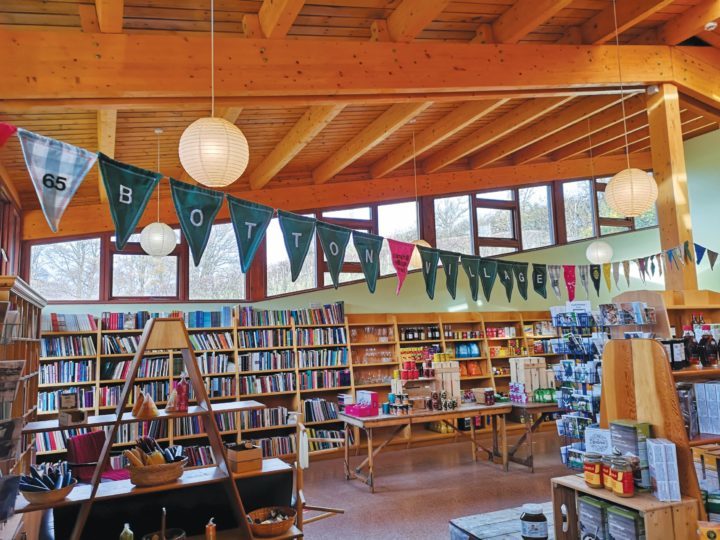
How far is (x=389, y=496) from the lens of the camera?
534cm

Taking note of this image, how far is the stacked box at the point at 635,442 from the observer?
277 centimetres

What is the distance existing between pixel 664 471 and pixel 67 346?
19.5 feet

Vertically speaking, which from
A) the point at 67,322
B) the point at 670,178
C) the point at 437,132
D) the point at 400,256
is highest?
the point at 437,132

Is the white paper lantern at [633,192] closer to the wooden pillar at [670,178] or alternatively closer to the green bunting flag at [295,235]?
the wooden pillar at [670,178]

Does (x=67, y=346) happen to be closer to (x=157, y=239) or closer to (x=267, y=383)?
(x=157, y=239)

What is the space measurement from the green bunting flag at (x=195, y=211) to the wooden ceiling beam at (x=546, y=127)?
499 centimetres

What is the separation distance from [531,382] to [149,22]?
218 inches

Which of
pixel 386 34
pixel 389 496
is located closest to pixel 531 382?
pixel 389 496

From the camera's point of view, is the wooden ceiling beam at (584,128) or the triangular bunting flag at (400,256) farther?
the wooden ceiling beam at (584,128)

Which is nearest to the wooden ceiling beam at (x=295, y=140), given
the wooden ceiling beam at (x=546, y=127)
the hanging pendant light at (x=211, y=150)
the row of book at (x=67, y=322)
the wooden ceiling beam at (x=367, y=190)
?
the wooden ceiling beam at (x=367, y=190)

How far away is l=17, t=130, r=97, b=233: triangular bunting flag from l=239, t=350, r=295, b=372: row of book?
4633 mm

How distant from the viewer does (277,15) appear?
142 inches

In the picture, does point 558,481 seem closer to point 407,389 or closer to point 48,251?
point 407,389

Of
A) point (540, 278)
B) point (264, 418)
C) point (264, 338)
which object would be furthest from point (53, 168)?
point (540, 278)
